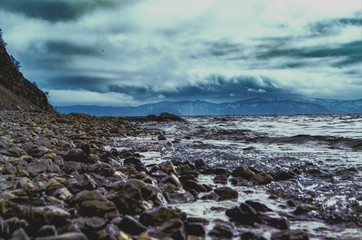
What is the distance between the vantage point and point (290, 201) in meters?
4.32

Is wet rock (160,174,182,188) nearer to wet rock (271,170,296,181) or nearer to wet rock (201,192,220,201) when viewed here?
wet rock (201,192,220,201)

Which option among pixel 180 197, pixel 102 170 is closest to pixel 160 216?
pixel 180 197

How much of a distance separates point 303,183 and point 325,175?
87cm

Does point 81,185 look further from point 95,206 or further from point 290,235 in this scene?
point 290,235

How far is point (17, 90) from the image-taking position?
5928cm

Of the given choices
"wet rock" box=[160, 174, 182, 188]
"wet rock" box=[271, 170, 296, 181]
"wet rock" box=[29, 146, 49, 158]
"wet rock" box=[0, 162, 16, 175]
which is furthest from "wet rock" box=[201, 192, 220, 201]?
"wet rock" box=[29, 146, 49, 158]

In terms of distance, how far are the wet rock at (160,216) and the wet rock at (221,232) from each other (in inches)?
14.6

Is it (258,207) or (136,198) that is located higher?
(136,198)

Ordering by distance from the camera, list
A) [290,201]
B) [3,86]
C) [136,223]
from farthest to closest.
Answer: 1. [3,86]
2. [290,201]
3. [136,223]

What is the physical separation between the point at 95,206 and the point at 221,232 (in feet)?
4.22

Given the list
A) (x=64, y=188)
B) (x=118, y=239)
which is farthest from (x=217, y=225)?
(x=64, y=188)

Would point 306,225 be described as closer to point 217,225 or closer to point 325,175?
point 217,225

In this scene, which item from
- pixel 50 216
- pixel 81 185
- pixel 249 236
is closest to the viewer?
pixel 50 216

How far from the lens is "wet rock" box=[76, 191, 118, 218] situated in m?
3.35
